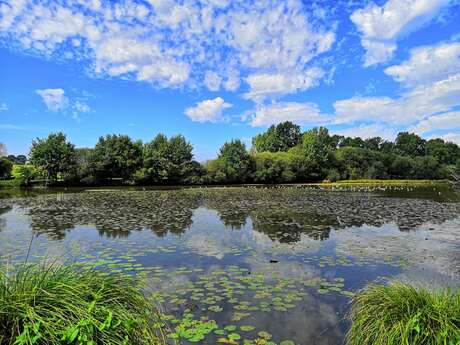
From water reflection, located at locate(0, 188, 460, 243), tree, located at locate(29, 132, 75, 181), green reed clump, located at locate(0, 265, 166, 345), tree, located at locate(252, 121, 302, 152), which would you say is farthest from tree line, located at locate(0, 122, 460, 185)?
green reed clump, located at locate(0, 265, 166, 345)

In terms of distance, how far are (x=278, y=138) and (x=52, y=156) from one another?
2336 inches

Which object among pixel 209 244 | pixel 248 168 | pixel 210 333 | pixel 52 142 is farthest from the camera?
pixel 248 168

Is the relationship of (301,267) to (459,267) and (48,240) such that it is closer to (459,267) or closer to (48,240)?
(459,267)

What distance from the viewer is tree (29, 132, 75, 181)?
45.5 metres

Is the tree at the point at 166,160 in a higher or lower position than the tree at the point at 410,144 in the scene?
lower

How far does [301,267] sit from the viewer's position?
28.5ft

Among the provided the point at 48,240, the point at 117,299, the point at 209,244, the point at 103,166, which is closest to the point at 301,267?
the point at 209,244

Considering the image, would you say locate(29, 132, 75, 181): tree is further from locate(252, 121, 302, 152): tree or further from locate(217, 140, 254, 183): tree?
locate(252, 121, 302, 152): tree

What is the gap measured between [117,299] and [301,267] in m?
6.28

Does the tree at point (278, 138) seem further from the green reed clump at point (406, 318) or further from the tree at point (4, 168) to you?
the green reed clump at point (406, 318)

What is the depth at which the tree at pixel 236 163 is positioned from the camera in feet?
184

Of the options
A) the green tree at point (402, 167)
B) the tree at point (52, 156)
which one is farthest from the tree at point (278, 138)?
the tree at point (52, 156)

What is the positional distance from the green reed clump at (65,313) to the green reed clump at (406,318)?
231 centimetres

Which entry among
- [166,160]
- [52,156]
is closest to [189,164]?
[166,160]
